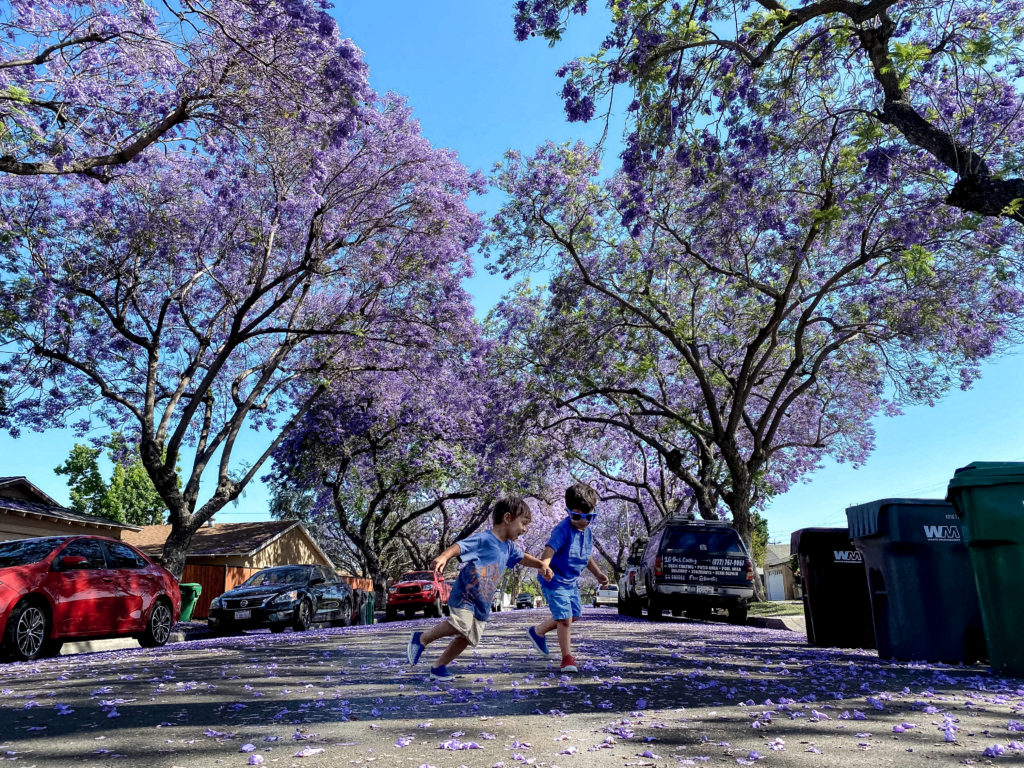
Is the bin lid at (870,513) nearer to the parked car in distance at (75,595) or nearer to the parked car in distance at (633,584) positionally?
the parked car in distance at (75,595)

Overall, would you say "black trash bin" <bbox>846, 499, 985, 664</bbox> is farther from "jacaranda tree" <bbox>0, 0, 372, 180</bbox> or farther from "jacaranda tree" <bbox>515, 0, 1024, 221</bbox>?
"jacaranda tree" <bbox>0, 0, 372, 180</bbox>

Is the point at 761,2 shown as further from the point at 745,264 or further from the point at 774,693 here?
the point at 745,264

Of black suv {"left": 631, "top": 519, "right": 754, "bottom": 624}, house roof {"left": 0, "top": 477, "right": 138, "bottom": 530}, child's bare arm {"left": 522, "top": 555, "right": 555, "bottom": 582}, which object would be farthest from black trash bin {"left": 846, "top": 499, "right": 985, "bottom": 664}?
house roof {"left": 0, "top": 477, "right": 138, "bottom": 530}

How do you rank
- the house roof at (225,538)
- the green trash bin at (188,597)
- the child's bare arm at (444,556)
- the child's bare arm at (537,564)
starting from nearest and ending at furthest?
the child's bare arm at (444,556) < the child's bare arm at (537,564) < the green trash bin at (188,597) < the house roof at (225,538)

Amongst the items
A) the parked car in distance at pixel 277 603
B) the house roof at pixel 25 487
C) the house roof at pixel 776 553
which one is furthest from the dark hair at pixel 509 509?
the house roof at pixel 776 553

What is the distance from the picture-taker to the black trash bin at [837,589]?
9906 millimetres

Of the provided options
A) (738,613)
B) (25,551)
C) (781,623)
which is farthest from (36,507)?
(781,623)

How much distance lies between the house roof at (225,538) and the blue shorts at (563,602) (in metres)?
29.0

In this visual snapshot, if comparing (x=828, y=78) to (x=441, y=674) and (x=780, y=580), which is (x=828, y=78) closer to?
(x=441, y=674)

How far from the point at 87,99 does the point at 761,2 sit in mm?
9665

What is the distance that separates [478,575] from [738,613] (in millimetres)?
12123

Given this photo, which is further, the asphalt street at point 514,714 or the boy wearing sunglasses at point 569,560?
the boy wearing sunglasses at point 569,560

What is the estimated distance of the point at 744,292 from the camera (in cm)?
2000

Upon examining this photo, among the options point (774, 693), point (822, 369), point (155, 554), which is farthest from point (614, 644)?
point (155, 554)
